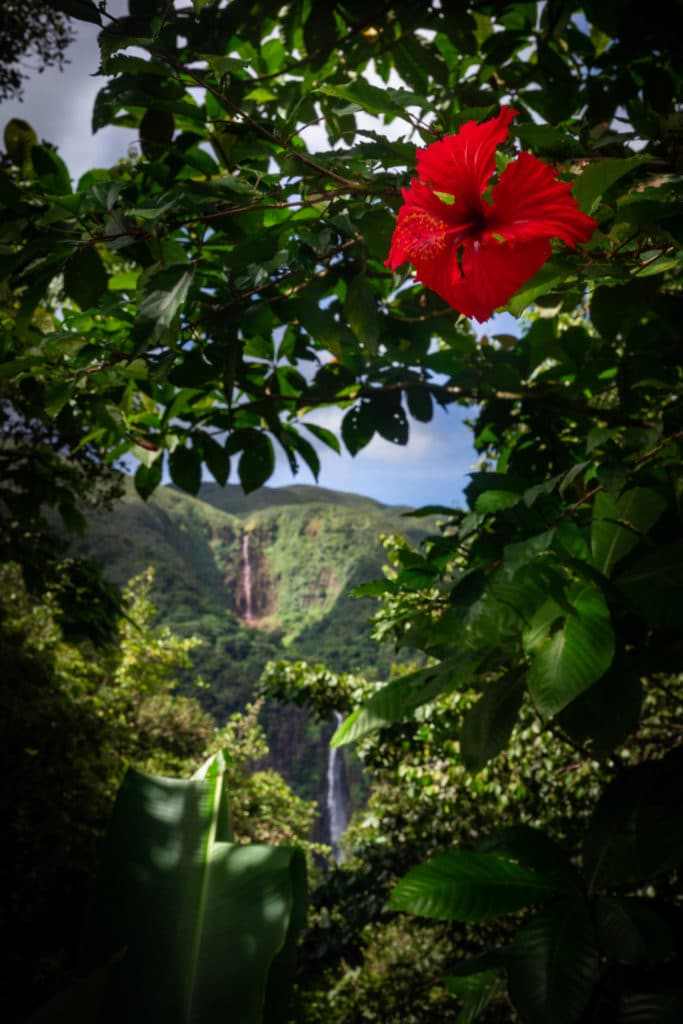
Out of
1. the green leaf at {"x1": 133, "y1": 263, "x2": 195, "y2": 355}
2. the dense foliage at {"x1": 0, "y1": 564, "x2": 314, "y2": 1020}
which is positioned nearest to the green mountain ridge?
the dense foliage at {"x1": 0, "y1": 564, "x2": 314, "y2": 1020}

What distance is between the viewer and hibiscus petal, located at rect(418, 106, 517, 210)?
1.43 feet

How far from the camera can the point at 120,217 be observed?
0.84 meters

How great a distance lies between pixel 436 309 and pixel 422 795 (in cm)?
301

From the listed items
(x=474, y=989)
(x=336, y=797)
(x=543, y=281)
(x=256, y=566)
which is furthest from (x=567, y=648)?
(x=256, y=566)

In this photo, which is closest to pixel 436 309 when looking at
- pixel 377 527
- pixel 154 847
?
pixel 154 847

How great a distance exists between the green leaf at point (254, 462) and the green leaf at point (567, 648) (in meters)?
0.68

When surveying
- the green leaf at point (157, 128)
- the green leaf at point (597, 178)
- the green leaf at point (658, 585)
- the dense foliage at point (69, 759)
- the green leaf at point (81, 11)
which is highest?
the green leaf at point (157, 128)

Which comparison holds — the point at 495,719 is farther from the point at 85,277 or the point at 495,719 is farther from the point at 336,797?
the point at 336,797

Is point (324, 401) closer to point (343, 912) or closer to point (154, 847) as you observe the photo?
point (154, 847)

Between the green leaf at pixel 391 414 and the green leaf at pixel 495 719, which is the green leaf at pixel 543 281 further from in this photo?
the green leaf at pixel 391 414

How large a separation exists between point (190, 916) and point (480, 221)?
1158 mm

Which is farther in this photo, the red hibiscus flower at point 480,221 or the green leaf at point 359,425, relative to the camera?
the green leaf at point 359,425

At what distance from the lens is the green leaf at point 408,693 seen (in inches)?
34.6

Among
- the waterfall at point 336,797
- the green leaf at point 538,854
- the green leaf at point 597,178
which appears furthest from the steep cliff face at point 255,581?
the green leaf at point 597,178
